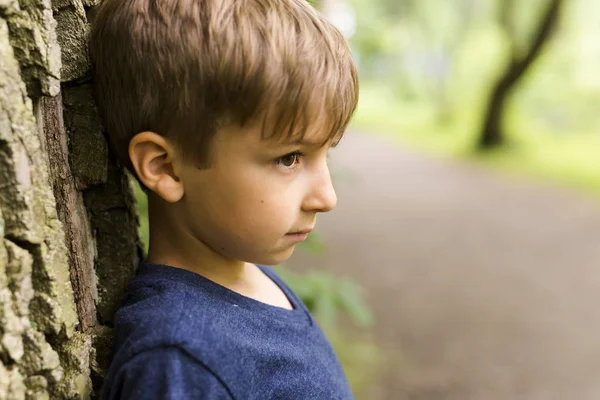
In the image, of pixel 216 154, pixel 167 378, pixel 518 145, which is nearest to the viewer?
pixel 167 378

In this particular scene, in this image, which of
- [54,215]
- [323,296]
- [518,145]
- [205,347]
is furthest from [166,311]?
[518,145]

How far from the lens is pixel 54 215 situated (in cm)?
83

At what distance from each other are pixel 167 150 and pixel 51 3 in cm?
28

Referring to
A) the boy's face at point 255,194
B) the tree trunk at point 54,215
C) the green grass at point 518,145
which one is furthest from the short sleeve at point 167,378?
the green grass at point 518,145

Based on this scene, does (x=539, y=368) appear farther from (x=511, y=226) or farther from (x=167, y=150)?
(x=167, y=150)

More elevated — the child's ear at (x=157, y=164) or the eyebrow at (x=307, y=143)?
the eyebrow at (x=307, y=143)

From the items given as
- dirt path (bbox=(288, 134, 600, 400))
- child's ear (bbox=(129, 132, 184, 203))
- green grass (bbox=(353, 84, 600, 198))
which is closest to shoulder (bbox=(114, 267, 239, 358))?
child's ear (bbox=(129, 132, 184, 203))

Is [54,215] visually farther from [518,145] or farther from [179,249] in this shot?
[518,145]

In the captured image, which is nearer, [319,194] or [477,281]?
[319,194]

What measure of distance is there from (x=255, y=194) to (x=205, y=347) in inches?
9.7

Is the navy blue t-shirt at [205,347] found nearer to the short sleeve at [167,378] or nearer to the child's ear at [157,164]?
the short sleeve at [167,378]

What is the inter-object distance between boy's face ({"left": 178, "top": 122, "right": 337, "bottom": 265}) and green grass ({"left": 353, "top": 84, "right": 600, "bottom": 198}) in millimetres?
6173

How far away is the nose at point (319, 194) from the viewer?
948 millimetres

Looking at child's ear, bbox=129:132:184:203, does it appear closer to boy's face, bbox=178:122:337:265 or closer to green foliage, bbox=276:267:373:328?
boy's face, bbox=178:122:337:265
